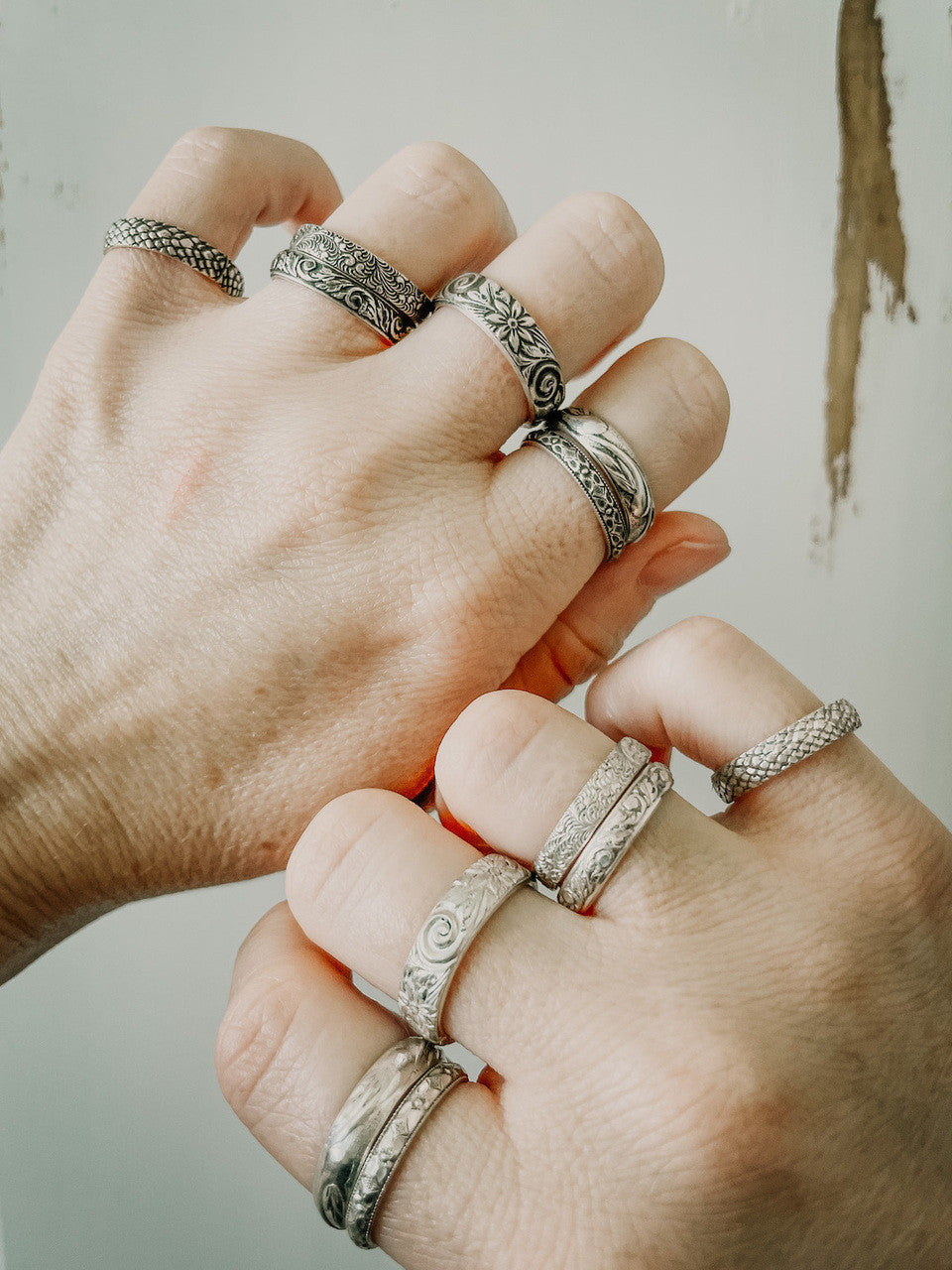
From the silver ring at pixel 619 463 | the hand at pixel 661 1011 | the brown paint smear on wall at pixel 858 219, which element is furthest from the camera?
the brown paint smear on wall at pixel 858 219

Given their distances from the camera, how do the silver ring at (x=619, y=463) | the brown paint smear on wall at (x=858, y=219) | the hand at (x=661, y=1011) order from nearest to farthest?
the hand at (x=661, y=1011) < the silver ring at (x=619, y=463) < the brown paint smear on wall at (x=858, y=219)

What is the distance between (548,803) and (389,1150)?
0.22 metres

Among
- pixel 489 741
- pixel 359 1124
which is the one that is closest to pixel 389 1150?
pixel 359 1124

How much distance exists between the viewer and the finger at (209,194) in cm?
75

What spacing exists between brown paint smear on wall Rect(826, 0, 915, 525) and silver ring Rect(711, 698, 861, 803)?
1.54 ft

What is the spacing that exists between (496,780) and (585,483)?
9.1 inches

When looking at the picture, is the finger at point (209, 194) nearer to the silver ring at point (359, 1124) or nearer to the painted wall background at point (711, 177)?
the painted wall background at point (711, 177)

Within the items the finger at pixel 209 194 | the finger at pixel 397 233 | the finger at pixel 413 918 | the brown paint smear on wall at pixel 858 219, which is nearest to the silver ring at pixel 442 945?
the finger at pixel 413 918

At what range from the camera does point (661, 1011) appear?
53cm

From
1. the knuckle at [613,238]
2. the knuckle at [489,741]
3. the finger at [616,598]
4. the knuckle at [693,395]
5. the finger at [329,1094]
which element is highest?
the knuckle at [613,238]

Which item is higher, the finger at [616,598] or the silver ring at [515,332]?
the silver ring at [515,332]

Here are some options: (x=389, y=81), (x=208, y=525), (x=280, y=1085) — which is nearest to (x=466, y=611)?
(x=208, y=525)

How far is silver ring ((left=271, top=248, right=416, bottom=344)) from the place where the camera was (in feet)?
2.30

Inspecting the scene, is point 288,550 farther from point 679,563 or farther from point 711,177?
point 711,177
